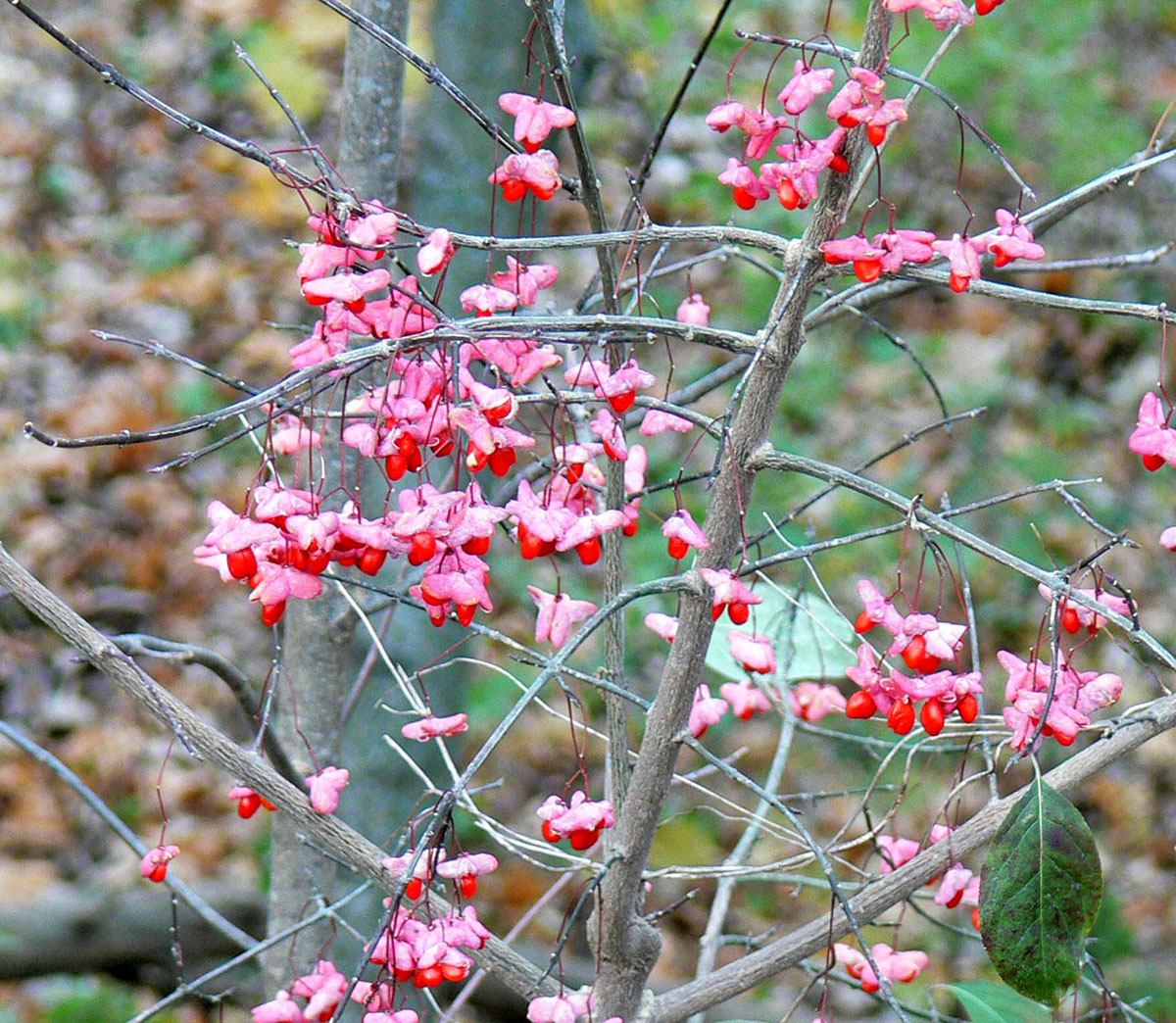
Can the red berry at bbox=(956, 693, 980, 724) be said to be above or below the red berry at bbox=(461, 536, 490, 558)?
below

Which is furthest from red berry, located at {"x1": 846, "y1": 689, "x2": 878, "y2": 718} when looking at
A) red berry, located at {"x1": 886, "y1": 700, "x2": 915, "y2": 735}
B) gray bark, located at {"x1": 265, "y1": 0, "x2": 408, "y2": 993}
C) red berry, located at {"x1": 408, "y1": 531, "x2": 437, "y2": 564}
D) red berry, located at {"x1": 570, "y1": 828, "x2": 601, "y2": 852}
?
gray bark, located at {"x1": 265, "y1": 0, "x2": 408, "y2": 993}

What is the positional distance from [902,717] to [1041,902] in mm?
160

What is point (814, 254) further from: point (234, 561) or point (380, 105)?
point (380, 105)

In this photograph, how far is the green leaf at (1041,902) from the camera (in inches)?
36.9

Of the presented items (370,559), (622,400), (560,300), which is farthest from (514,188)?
(560,300)

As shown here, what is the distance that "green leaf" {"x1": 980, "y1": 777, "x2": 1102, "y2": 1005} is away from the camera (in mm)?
938

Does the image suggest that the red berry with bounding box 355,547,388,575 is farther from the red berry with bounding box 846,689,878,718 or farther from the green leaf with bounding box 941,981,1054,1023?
the green leaf with bounding box 941,981,1054,1023

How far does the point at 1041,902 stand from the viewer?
0.94 meters

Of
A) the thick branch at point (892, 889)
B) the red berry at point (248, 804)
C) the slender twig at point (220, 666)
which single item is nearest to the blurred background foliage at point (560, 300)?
the slender twig at point (220, 666)

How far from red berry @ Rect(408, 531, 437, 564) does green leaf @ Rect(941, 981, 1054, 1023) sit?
24.9 inches

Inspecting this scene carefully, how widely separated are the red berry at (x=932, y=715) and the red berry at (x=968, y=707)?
0.02 m

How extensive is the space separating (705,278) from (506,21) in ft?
7.63

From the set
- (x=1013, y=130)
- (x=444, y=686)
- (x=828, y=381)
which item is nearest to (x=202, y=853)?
(x=444, y=686)

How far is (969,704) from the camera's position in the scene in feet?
3.27
